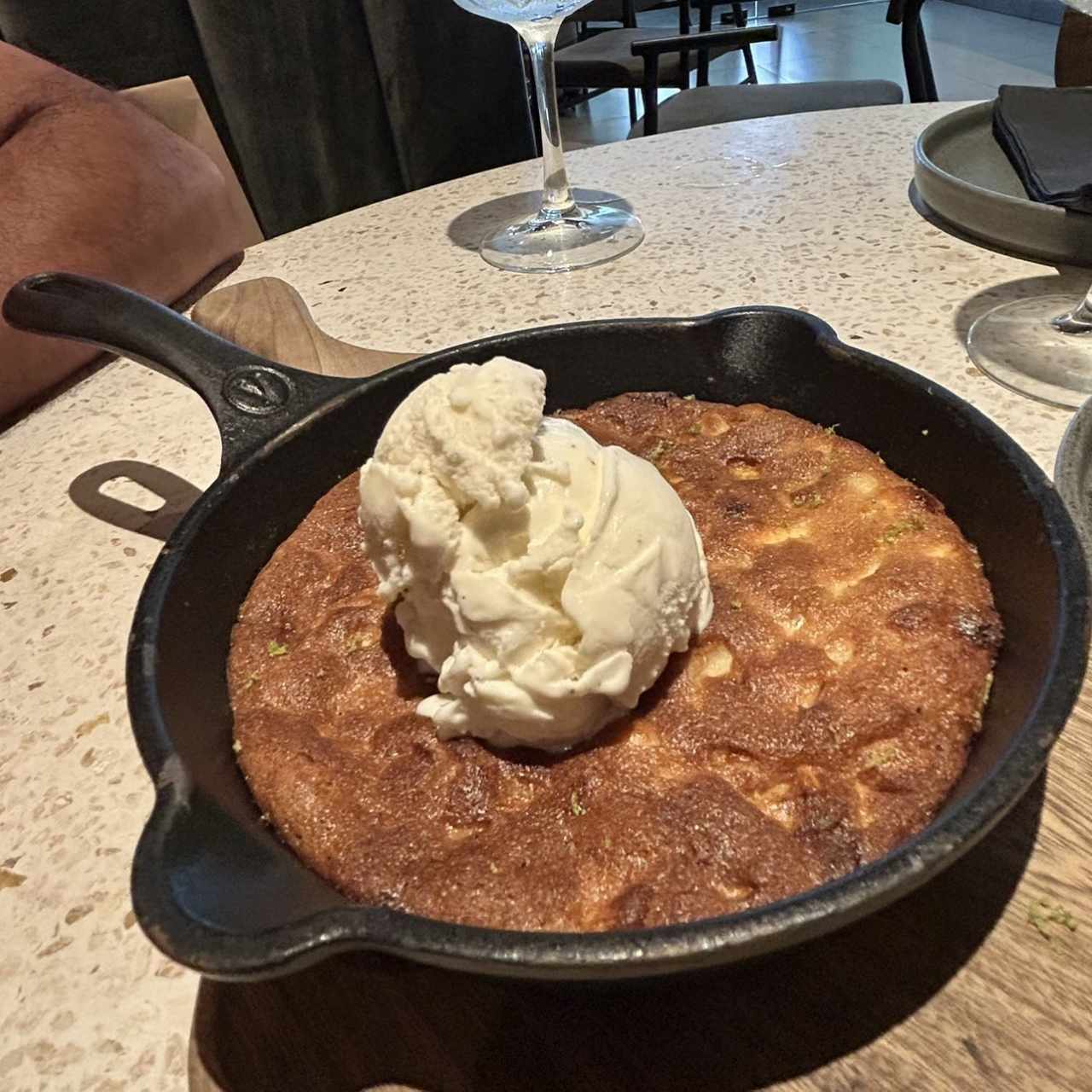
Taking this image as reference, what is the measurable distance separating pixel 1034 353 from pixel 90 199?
1.67m

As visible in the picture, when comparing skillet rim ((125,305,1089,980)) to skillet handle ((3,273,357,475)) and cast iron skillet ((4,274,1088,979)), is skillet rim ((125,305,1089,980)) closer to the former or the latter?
cast iron skillet ((4,274,1088,979))

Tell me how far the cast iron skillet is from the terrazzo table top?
17 cm

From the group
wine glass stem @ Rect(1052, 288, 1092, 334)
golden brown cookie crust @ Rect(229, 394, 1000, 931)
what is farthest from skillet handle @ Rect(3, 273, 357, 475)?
wine glass stem @ Rect(1052, 288, 1092, 334)

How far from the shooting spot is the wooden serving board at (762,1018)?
59 centimetres

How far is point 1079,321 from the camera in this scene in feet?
4.46

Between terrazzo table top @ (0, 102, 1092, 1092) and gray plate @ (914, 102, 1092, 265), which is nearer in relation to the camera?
terrazzo table top @ (0, 102, 1092, 1092)

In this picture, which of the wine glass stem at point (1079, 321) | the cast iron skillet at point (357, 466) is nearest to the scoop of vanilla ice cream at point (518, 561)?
the cast iron skillet at point (357, 466)

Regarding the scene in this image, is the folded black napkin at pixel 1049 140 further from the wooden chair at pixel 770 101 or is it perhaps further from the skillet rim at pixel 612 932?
the skillet rim at pixel 612 932

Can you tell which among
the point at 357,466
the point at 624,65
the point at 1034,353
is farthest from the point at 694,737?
the point at 624,65

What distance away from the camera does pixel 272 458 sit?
961 mm

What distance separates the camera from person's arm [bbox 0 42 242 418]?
1611 mm

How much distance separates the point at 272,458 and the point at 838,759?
2.11 feet

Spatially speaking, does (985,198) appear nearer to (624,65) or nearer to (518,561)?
(518,561)

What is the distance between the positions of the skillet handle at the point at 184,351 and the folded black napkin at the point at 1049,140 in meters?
1.27
